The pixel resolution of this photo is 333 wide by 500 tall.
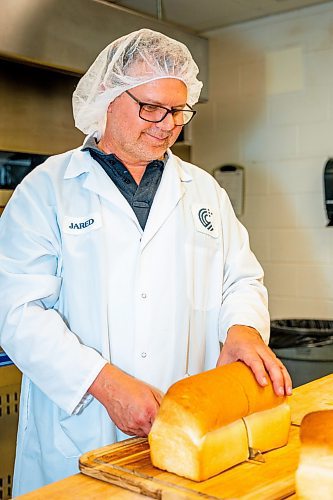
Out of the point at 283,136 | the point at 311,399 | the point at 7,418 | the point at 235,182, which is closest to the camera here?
the point at 311,399

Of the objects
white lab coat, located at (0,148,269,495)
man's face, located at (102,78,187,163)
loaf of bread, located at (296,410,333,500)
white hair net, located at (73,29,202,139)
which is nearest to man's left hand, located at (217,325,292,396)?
white lab coat, located at (0,148,269,495)

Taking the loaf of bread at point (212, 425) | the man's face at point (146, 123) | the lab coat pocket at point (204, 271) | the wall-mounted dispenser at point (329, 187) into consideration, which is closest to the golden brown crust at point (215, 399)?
the loaf of bread at point (212, 425)

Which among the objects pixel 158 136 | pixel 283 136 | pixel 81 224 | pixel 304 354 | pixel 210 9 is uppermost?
pixel 210 9

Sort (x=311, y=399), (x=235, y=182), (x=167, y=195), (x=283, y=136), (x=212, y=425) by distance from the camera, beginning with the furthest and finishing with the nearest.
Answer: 1. (x=235, y=182)
2. (x=283, y=136)
3. (x=167, y=195)
4. (x=311, y=399)
5. (x=212, y=425)

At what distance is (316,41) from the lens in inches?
128

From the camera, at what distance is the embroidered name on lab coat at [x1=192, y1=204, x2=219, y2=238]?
66.8 inches

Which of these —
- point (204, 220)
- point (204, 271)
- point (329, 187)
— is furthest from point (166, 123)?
point (329, 187)

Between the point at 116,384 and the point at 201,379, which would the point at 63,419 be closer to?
the point at 116,384

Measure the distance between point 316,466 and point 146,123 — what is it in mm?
894

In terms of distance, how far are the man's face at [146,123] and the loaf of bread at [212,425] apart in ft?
2.00

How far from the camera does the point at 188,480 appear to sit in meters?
1.09

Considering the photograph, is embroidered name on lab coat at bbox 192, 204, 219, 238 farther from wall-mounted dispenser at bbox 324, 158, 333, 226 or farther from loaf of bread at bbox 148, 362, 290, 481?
wall-mounted dispenser at bbox 324, 158, 333, 226

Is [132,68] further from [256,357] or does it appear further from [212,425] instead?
[212,425]

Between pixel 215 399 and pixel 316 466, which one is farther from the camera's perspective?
pixel 215 399
